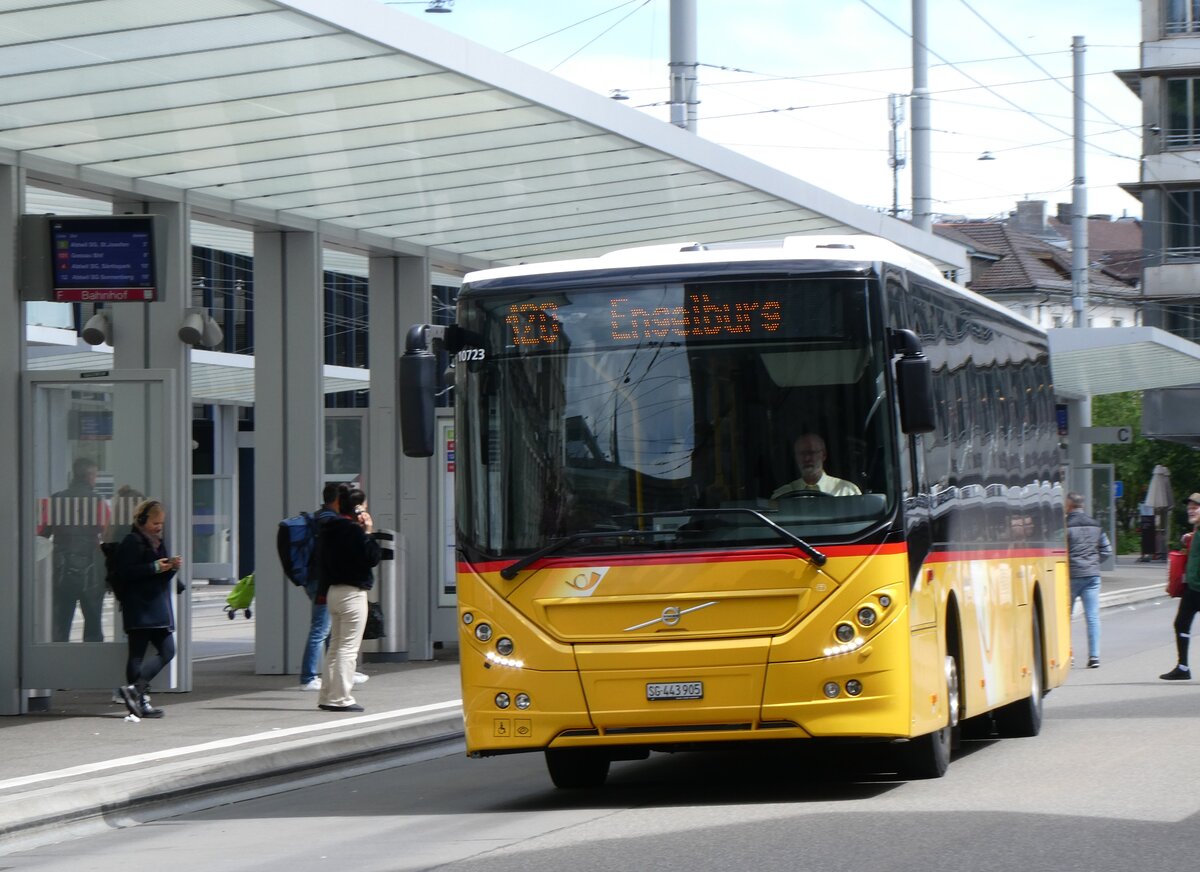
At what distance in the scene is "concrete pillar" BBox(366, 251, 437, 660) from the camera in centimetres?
2127

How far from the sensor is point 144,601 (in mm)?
15383

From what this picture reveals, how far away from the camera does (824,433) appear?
10.3m

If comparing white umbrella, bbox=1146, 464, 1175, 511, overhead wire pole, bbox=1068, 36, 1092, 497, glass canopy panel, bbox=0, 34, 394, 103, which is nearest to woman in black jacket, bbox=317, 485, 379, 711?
glass canopy panel, bbox=0, 34, 394, 103

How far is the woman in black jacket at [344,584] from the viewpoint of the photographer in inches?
613

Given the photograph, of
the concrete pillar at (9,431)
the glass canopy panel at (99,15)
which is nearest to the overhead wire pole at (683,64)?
the concrete pillar at (9,431)

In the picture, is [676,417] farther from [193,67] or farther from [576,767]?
[193,67]

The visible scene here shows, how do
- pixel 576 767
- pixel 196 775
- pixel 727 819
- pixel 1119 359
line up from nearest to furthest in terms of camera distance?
pixel 727 819 < pixel 576 767 < pixel 196 775 < pixel 1119 359

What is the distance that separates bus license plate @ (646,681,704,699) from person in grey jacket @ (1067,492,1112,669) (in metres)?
12.3

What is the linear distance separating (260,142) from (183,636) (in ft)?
13.8

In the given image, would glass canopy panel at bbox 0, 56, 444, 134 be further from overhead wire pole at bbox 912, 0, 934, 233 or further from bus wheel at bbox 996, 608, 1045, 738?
overhead wire pole at bbox 912, 0, 934, 233

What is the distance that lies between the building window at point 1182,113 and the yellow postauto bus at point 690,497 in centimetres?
6500

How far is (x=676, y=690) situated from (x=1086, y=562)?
12.7 metres

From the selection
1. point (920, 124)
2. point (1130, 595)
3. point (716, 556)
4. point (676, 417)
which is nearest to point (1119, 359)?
point (1130, 595)

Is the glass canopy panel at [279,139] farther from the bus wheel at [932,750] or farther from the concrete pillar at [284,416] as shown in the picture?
the bus wheel at [932,750]
